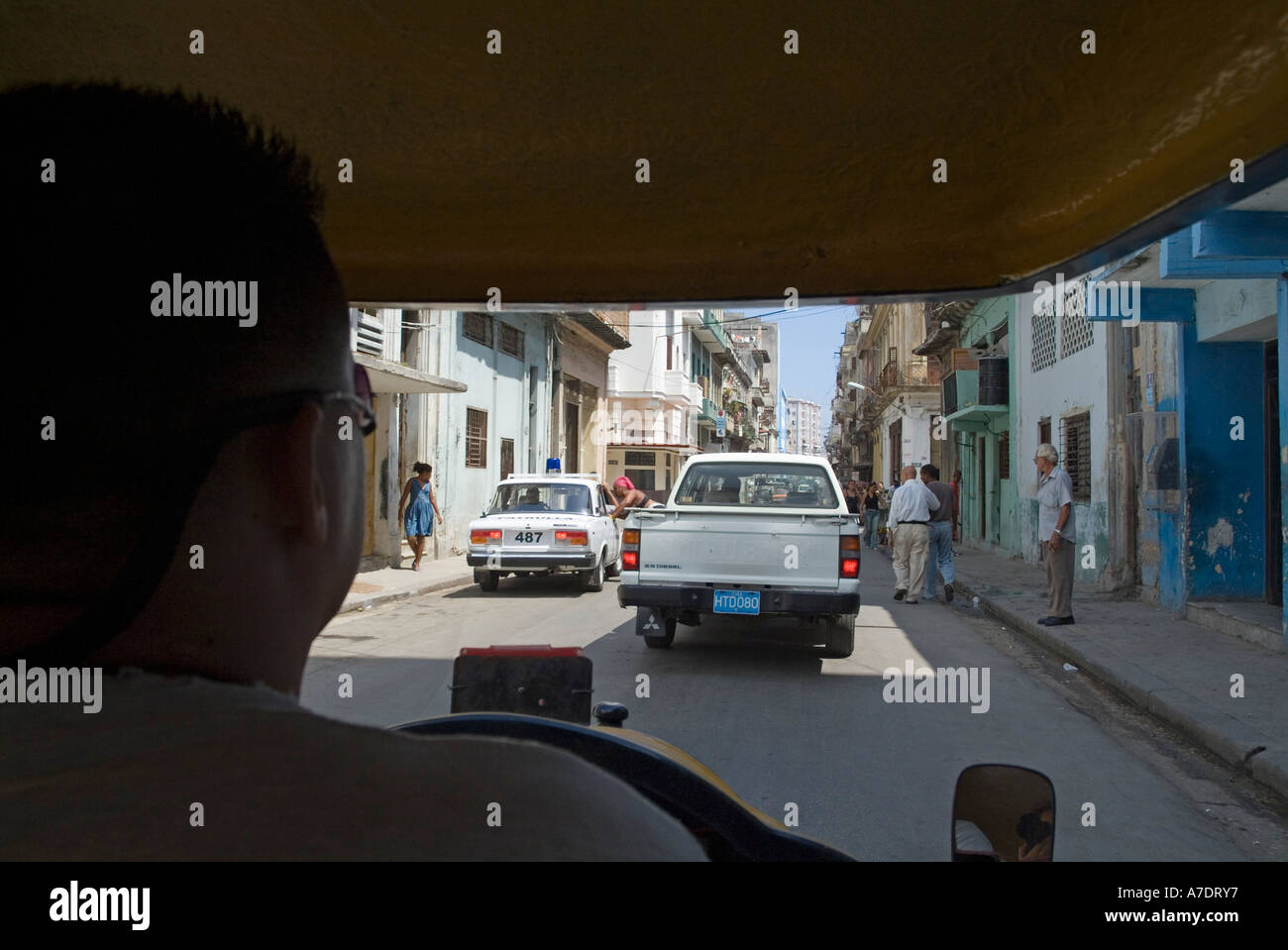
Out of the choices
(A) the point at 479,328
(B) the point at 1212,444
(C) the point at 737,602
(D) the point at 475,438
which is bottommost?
(C) the point at 737,602

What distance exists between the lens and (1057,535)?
980cm

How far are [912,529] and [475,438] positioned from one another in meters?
11.6

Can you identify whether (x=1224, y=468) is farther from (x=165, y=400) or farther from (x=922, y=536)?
(x=165, y=400)

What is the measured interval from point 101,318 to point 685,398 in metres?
39.0

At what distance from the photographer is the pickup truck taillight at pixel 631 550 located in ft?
26.8

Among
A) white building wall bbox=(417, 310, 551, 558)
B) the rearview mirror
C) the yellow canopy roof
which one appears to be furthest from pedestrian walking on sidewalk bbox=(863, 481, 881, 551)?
the rearview mirror

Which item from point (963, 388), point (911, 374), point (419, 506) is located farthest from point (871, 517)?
point (419, 506)

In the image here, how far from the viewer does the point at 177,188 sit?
3.03 feet

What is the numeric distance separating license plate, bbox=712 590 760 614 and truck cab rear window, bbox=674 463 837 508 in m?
1.58

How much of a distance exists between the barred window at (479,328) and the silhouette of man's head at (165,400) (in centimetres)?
1919
